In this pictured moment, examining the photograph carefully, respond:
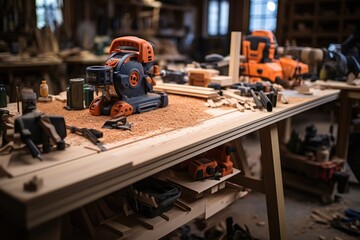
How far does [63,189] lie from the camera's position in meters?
0.97

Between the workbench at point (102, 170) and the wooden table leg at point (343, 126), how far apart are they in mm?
1404

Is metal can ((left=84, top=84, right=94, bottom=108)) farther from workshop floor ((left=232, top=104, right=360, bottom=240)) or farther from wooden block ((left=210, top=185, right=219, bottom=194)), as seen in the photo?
workshop floor ((left=232, top=104, right=360, bottom=240))

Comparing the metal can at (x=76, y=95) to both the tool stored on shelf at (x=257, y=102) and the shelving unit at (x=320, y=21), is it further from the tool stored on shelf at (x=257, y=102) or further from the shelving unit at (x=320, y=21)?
the shelving unit at (x=320, y=21)

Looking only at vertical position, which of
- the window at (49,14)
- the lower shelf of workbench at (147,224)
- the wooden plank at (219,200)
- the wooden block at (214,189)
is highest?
the window at (49,14)

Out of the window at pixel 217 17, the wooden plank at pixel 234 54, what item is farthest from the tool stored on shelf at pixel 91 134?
the window at pixel 217 17

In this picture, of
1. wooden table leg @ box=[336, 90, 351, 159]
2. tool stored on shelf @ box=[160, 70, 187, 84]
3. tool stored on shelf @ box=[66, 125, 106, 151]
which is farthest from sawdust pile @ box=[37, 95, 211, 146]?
wooden table leg @ box=[336, 90, 351, 159]

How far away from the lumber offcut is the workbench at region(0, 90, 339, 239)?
31 centimetres

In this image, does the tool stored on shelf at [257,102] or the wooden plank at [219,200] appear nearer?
the wooden plank at [219,200]

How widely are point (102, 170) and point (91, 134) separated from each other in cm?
36

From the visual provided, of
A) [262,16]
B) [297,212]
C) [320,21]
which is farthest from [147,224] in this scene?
[262,16]

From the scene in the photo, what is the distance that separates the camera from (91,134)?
1.42 metres

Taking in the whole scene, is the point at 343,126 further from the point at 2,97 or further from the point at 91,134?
the point at 2,97

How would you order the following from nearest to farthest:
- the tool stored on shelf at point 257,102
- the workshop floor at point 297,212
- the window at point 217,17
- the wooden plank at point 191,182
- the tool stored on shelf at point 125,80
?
the tool stored on shelf at point 125,80 < the wooden plank at point 191,182 < the tool stored on shelf at point 257,102 < the workshop floor at point 297,212 < the window at point 217,17

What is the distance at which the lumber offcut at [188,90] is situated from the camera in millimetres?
2288
